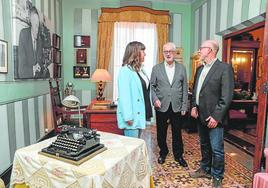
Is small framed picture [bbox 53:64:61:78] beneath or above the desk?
above

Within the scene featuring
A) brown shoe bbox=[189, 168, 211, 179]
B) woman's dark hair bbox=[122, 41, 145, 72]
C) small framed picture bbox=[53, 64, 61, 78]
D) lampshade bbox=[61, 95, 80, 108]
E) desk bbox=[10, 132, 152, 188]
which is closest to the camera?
desk bbox=[10, 132, 152, 188]

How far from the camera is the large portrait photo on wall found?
259cm

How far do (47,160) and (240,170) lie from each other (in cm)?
244

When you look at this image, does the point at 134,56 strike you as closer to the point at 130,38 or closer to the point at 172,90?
the point at 172,90

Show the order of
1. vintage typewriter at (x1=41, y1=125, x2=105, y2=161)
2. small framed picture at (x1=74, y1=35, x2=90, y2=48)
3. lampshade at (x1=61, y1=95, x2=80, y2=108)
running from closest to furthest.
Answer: vintage typewriter at (x1=41, y1=125, x2=105, y2=161), lampshade at (x1=61, y1=95, x2=80, y2=108), small framed picture at (x1=74, y1=35, x2=90, y2=48)

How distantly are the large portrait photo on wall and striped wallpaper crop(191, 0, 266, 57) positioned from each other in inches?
121

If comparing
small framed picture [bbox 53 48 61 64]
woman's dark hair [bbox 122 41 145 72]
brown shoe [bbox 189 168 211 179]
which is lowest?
brown shoe [bbox 189 168 211 179]

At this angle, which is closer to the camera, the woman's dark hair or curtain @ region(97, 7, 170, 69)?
the woman's dark hair

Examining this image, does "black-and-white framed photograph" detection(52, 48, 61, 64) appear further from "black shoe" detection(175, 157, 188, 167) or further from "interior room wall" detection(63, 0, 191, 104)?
"black shoe" detection(175, 157, 188, 167)

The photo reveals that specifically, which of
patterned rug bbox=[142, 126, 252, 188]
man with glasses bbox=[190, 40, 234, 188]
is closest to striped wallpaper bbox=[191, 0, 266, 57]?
man with glasses bbox=[190, 40, 234, 188]

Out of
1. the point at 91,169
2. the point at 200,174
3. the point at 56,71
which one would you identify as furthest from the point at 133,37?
the point at 91,169

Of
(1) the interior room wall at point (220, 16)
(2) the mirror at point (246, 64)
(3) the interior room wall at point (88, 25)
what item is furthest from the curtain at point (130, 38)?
(2) the mirror at point (246, 64)

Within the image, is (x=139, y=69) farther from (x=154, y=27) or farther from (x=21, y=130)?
(x=154, y=27)

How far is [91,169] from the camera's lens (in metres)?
1.11
